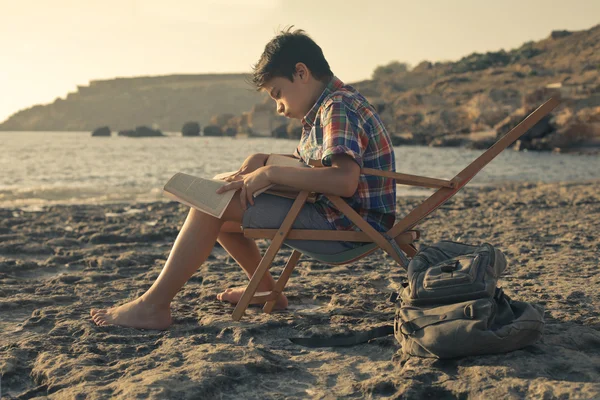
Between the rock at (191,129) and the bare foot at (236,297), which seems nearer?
the bare foot at (236,297)

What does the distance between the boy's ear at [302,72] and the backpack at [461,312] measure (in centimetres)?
98

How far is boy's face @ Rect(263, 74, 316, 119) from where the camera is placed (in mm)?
2879

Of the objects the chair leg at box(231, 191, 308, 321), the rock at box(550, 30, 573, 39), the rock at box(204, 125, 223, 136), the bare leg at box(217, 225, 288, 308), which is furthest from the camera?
the rock at box(204, 125, 223, 136)

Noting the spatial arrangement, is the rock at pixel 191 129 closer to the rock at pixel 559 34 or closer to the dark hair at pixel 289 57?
the rock at pixel 559 34

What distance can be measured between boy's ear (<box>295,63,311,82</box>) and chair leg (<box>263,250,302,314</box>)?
2.82ft

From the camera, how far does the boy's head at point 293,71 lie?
284 centimetres

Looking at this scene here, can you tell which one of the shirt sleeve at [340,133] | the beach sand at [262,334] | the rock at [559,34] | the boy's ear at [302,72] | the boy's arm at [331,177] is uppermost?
→ the rock at [559,34]

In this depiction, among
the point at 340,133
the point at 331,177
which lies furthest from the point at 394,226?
the point at 340,133

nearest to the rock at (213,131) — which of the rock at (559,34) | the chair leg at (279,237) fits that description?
the rock at (559,34)

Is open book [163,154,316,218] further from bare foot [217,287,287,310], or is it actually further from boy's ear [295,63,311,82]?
bare foot [217,287,287,310]

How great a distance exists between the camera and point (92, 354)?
104 inches

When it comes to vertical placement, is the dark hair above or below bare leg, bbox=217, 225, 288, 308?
above

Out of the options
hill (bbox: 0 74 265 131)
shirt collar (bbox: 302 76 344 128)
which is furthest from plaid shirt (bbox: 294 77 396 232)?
hill (bbox: 0 74 265 131)

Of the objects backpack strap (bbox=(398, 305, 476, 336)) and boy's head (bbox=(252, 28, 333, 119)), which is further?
boy's head (bbox=(252, 28, 333, 119))
